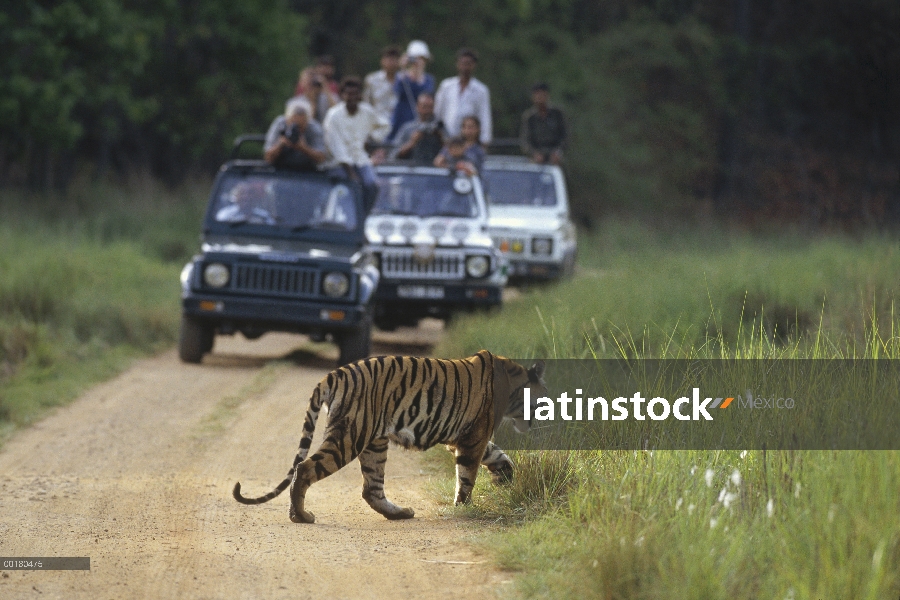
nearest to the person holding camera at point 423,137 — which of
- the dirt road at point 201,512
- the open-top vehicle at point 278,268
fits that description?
the open-top vehicle at point 278,268

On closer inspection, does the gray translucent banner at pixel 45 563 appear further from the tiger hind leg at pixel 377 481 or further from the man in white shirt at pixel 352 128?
the man in white shirt at pixel 352 128

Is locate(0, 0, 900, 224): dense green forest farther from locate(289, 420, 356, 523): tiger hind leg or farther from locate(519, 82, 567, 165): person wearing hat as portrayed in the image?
locate(289, 420, 356, 523): tiger hind leg

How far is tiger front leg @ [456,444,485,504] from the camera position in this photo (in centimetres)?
718

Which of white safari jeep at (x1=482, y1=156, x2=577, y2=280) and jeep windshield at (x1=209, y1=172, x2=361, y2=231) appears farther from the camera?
white safari jeep at (x1=482, y1=156, x2=577, y2=280)

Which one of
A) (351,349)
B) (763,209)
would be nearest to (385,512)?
(351,349)

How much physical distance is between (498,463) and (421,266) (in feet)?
23.3

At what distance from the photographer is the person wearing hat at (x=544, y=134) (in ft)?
62.1

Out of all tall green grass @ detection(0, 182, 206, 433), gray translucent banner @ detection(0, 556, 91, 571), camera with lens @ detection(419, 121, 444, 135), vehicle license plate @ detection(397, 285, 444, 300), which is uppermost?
camera with lens @ detection(419, 121, 444, 135)

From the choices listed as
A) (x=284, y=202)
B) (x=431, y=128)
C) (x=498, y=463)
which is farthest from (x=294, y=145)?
(x=498, y=463)

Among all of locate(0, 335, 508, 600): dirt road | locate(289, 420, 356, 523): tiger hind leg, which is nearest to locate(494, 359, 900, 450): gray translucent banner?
locate(0, 335, 508, 600): dirt road

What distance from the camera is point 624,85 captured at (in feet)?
131

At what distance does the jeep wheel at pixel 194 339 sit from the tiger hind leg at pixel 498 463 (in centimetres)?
603

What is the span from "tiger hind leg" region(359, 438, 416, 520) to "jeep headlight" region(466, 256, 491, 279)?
706cm

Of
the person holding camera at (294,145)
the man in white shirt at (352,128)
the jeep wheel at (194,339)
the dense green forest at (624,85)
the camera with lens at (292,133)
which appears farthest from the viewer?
the dense green forest at (624,85)
